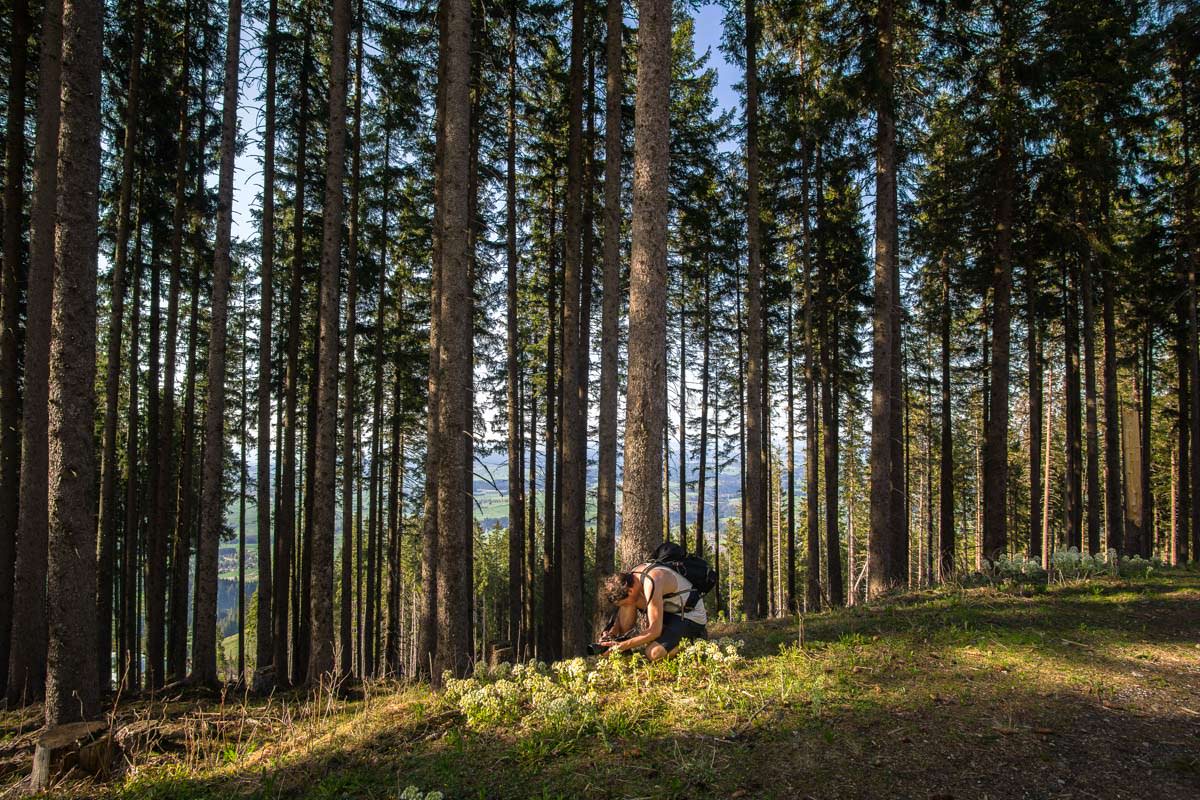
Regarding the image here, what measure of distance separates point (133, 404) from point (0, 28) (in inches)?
380

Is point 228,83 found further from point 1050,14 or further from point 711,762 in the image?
point 1050,14

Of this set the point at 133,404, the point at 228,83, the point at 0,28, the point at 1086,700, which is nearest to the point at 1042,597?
the point at 1086,700

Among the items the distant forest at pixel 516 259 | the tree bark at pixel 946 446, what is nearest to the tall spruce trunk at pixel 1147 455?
the distant forest at pixel 516 259

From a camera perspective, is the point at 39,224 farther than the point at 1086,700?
Yes

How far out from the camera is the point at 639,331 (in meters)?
6.51

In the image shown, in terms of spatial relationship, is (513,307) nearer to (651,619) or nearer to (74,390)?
(74,390)

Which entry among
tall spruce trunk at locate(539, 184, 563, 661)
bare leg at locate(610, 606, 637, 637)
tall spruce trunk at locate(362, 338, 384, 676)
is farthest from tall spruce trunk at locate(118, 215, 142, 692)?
bare leg at locate(610, 606, 637, 637)

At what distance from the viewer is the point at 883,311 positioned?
36.2 feet

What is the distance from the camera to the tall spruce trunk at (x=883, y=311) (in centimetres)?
1075

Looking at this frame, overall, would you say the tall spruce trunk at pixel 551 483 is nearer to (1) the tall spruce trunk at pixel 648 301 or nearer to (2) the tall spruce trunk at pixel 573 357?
(2) the tall spruce trunk at pixel 573 357

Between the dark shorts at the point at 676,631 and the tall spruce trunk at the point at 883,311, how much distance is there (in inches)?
252

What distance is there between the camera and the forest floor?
342cm

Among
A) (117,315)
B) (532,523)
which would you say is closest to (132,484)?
(117,315)

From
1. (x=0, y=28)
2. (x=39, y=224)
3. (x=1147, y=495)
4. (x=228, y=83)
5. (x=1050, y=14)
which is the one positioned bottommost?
(x=1147, y=495)
